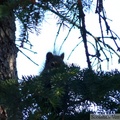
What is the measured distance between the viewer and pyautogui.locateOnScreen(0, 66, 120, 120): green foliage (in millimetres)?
972

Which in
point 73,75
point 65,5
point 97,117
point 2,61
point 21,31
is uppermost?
point 65,5

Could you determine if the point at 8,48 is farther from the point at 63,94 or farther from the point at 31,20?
the point at 63,94

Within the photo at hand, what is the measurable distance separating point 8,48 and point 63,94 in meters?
0.74

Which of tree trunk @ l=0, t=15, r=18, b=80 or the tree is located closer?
the tree

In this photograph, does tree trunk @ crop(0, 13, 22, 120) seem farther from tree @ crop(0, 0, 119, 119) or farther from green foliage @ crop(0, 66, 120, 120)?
green foliage @ crop(0, 66, 120, 120)

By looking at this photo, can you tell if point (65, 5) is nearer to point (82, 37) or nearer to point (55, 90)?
point (82, 37)

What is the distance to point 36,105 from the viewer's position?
3.20 feet

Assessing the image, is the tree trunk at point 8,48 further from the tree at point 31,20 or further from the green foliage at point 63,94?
the green foliage at point 63,94

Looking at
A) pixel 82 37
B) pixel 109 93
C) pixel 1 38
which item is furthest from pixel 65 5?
pixel 109 93

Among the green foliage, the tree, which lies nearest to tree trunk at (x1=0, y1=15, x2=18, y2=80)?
the tree

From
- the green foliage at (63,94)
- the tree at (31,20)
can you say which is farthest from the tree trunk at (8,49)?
the green foliage at (63,94)

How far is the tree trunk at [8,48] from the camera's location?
64.5 inches

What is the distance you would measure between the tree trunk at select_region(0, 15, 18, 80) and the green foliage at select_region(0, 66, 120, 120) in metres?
0.55

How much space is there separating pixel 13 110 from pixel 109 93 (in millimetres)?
275
